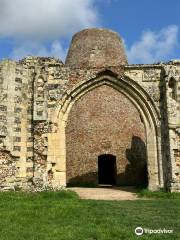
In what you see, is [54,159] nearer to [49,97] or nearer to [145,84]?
[49,97]

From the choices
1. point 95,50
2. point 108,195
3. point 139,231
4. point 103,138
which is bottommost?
point 139,231

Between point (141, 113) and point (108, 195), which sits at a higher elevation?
point (141, 113)

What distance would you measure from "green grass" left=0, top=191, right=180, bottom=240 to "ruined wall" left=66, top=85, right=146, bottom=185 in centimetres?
963

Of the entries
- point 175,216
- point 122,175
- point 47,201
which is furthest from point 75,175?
point 175,216

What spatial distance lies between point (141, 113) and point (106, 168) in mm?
8539

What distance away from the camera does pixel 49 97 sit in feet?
43.2

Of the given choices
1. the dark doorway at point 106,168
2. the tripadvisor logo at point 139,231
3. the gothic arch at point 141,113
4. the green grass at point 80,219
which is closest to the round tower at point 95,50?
the dark doorway at point 106,168

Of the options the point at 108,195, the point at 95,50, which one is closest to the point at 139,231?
the point at 108,195

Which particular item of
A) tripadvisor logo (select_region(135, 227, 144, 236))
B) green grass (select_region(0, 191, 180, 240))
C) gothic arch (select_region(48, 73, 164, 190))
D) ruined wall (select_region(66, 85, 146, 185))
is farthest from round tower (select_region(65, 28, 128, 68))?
tripadvisor logo (select_region(135, 227, 144, 236))

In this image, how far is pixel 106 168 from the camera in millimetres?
21562

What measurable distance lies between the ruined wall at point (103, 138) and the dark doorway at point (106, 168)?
0.58 meters

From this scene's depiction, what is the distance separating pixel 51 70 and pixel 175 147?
4.91m

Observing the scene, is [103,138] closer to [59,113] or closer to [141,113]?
[141,113]

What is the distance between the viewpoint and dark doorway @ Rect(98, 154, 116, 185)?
21.0 meters
